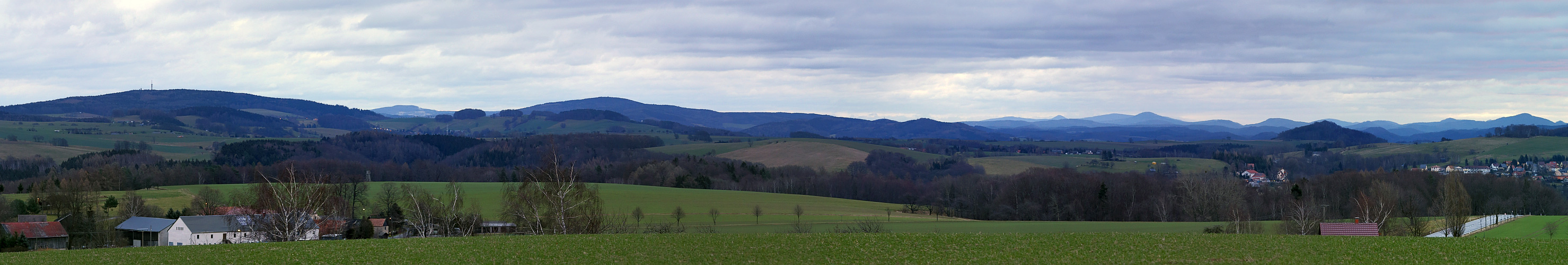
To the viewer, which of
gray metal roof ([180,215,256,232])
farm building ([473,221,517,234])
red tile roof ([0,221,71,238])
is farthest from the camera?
gray metal roof ([180,215,256,232])

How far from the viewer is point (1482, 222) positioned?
69938mm

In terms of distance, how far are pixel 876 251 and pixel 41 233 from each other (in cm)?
5812

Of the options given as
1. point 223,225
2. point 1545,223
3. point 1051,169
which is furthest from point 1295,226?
point 1051,169

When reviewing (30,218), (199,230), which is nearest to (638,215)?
(199,230)

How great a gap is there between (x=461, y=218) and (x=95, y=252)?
65.1 ft

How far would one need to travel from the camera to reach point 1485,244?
82.3 ft

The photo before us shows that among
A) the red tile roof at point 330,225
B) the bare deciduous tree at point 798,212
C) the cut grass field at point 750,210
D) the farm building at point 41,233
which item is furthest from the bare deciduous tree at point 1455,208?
the farm building at point 41,233

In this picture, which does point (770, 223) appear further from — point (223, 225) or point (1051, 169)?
point (1051, 169)

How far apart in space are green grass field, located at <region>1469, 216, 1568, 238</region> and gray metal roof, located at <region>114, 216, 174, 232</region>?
7569 centimetres

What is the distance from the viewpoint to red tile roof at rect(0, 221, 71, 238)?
58.2 metres

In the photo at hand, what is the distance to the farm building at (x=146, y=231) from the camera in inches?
2466

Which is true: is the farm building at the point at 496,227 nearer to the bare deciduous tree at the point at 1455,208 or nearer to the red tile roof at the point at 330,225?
the red tile roof at the point at 330,225

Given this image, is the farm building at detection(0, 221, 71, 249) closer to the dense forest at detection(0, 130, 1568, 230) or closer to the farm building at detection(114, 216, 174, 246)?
the farm building at detection(114, 216, 174, 246)

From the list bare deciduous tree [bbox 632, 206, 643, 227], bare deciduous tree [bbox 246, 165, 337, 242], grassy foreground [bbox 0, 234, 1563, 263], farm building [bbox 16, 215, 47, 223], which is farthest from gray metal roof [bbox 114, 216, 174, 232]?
grassy foreground [bbox 0, 234, 1563, 263]
